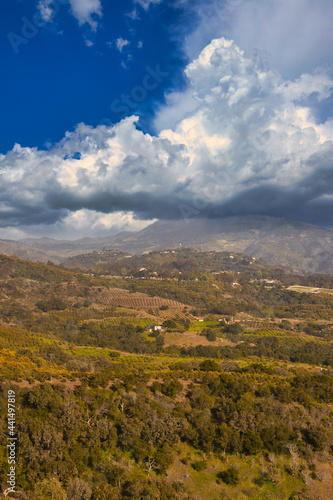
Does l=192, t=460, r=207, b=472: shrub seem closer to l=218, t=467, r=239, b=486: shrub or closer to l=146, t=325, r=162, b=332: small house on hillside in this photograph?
l=218, t=467, r=239, b=486: shrub

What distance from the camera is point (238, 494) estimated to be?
20484mm

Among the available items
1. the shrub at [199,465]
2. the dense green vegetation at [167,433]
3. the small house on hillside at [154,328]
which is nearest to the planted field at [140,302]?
the small house on hillside at [154,328]

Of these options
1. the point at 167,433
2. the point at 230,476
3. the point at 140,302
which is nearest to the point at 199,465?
the point at 230,476

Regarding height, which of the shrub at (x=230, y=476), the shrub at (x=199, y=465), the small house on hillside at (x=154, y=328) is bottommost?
the small house on hillside at (x=154, y=328)

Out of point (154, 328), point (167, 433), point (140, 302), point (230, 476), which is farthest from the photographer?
point (140, 302)

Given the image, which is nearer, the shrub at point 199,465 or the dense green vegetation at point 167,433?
the dense green vegetation at point 167,433

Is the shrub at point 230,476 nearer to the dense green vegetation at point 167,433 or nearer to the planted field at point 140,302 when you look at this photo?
the dense green vegetation at point 167,433

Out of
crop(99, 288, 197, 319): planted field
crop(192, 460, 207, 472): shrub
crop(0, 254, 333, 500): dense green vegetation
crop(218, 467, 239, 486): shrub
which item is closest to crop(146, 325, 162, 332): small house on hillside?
crop(99, 288, 197, 319): planted field

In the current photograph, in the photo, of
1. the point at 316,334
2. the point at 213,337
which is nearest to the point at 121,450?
the point at 213,337

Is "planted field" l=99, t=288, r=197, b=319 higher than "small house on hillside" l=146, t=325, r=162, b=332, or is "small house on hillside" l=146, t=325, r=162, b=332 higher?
"planted field" l=99, t=288, r=197, b=319

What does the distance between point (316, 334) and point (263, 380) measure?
6618cm

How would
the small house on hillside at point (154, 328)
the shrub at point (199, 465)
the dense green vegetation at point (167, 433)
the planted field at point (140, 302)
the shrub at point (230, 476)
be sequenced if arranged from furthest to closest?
1. the planted field at point (140, 302)
2. the small house on hillside at point (154, 328)
3. the shrub at point (199, 465)
4. the shrub at point (230, 476)
5. the dense green vegetation at point (167, 433)

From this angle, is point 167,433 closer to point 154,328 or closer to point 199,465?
point 199,465

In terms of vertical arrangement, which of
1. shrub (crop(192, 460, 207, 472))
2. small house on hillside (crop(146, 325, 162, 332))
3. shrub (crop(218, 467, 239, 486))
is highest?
shrub (crop(192, 460, 207, 472))
